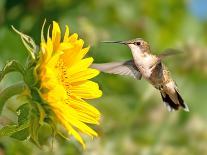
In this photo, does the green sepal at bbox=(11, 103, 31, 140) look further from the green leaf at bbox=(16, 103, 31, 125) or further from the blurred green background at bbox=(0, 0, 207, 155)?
the blurred green background at bbox=(0, 0, 207, 155)

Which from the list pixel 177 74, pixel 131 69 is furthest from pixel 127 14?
pixel 131 69

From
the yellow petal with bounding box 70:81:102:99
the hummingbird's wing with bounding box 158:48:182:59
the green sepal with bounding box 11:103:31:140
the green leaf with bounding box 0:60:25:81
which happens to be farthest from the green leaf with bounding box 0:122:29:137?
the hummingbird's wing with bounding box 158:48:182:59

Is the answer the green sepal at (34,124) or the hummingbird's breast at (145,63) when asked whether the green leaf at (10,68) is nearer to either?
the green sepal at (34,124)

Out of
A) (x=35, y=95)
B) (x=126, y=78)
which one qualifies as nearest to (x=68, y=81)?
(x=35, y=95)

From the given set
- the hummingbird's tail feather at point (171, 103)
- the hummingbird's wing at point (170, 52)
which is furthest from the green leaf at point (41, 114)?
the hummingbird's tail feather at point (171, 103)

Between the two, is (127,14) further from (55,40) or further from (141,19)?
(55,40)

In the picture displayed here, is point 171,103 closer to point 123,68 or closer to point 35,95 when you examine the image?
point 123,68
